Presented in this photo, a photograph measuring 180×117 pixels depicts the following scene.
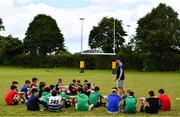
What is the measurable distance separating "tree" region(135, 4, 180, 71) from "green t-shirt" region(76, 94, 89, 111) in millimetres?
52927

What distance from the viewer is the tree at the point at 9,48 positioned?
95.0 metres

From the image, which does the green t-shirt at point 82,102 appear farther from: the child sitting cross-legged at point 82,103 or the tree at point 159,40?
the tree at point 159,40

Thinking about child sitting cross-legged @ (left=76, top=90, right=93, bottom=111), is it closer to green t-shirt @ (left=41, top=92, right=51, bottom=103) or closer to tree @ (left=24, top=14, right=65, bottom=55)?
green t-shirt @ (left=41, top=92, right=51, bottom=103)

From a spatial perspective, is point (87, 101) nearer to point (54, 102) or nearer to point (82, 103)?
point (82, 103)

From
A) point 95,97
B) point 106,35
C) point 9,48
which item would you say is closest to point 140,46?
point 9,48

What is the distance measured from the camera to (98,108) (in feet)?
70.3

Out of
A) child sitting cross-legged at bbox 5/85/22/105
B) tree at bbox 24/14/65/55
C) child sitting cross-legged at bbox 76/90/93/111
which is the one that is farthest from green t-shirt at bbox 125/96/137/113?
tree at bbox 24/14/65/55

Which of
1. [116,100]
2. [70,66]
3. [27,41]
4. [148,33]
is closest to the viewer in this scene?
[116,100]

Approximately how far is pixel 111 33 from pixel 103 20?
12.8ft

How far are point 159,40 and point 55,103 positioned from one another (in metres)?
54.6

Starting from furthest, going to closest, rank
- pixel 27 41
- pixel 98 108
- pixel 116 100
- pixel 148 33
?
pixel 27 41 < pixel 148 33 < pixel 98 108 < pixel 116 100

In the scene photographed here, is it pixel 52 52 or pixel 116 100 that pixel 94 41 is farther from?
pixel 116 100

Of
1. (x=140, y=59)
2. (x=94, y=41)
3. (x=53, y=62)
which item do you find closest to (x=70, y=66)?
(x=53, y=62)

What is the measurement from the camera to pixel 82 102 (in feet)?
67.4
